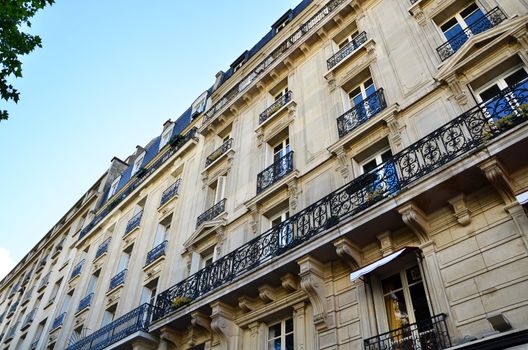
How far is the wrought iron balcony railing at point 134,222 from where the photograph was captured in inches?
704

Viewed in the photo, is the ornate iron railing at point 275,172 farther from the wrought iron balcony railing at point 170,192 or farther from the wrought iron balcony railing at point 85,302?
the wrought iron balcony railing at point 85,302

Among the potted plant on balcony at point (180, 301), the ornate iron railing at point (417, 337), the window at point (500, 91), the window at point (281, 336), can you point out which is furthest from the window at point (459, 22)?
the potted plant on balcony at point (180, 301)

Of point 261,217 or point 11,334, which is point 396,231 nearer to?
point 261,217

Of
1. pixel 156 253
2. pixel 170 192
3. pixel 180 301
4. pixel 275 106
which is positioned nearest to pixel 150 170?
pixel 170 192

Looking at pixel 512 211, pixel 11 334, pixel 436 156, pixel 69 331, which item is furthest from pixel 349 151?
pixel 11 334

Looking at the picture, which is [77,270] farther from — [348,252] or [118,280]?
[348,252]

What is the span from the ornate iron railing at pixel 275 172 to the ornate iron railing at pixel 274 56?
15.9 ft

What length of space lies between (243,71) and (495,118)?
12.2m

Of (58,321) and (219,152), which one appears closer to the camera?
(219,152)

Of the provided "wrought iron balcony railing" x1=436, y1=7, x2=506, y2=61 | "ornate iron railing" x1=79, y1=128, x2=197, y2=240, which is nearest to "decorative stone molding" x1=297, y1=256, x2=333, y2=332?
"wrought iron balcony railing" x1=436, y1=7, x2=506, y2=61

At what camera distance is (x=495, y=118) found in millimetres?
7445

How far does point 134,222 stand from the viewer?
18203 millimetres

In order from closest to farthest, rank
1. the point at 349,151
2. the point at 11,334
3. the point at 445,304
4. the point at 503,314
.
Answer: the point at 503,314 → the point at 445,304 → the point at 349,151 → the point at 11,334

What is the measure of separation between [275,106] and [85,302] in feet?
38.3
